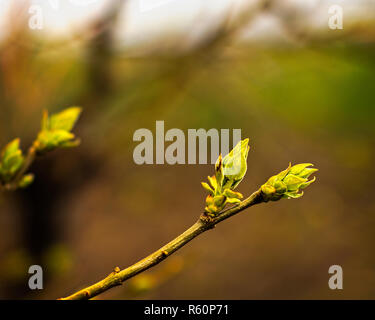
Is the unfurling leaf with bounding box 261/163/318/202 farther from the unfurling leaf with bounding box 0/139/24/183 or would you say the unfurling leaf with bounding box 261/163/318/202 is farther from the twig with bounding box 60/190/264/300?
the unfurling leaf with bounding box 0/139/24/183

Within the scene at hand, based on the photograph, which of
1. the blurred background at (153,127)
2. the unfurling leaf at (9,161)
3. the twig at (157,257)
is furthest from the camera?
the blurred background at (153,127)

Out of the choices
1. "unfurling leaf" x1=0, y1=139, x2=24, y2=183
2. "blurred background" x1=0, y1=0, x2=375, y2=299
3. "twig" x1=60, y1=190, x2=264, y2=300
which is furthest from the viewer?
"blurred background" x1=0, y1=0, x2=375, y2=299

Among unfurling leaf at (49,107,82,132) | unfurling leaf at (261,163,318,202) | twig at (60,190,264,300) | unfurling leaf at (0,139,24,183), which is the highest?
unfurling leaf at (49,107,82,132)

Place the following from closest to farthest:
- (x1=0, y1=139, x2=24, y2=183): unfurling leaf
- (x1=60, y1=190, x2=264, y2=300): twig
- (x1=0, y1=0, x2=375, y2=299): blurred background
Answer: (x1=60, y1=190, x2=264, y2=300): twig
(x1=0, y1=139, x2=24, y2=183): unfurling leaf
(x1=0, y1=0, x2=375, y2=299): blurred background


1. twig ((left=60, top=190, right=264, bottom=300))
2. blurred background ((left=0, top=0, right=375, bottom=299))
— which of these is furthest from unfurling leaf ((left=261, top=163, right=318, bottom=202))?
blurred background ((left=0, top=0, right=375, bottom=299))

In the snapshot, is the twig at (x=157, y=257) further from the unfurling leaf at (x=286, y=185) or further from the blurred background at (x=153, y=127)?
the blurred background at (x=153, y=127)

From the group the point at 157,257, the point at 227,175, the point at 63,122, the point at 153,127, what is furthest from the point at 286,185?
the point at 153,127

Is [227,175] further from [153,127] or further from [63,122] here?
[153,127]

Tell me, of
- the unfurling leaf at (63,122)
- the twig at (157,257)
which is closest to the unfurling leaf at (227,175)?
the twig at (157,257)

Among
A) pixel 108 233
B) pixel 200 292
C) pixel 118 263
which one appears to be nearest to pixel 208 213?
pixel 200 292
